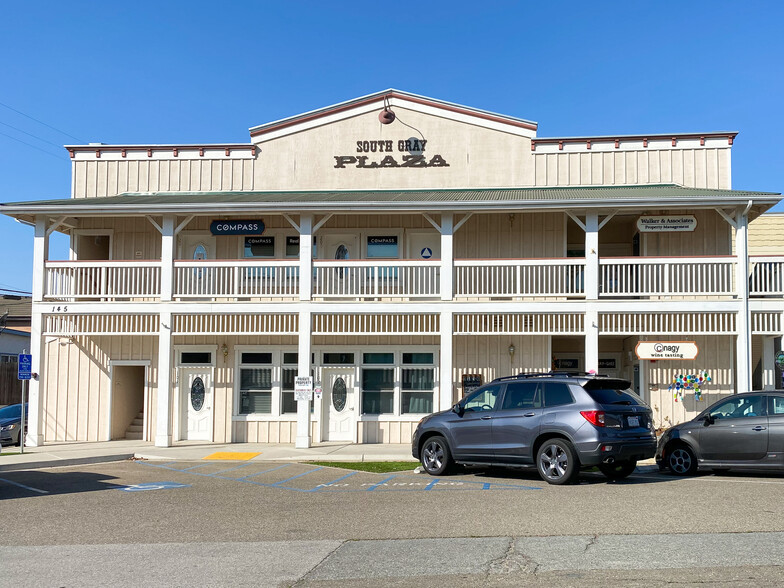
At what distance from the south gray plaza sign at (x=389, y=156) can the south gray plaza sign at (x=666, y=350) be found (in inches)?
261

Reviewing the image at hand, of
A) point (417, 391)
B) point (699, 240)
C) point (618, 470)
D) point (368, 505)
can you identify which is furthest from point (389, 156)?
point (368, 505)

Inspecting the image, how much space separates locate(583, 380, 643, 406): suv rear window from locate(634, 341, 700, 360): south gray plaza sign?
584cm

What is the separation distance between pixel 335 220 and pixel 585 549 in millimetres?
14486

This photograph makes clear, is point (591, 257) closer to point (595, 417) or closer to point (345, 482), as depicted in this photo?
point (595, 417)

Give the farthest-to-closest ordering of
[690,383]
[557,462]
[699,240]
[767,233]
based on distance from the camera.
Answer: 1. [767,233]
2. [699,240]
3. [690,383]
4. [557,462]

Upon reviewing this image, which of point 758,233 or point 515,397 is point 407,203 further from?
point 758,233

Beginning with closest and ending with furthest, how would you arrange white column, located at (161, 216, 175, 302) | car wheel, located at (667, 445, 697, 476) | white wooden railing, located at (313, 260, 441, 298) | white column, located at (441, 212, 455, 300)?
car wheel, located at (667, 445, 697, 476), white column, located at (441, 212, 455, 300), white wooden railing, located at (313, 260, 441, 298), white column, located at (161, 216, 175, 302)

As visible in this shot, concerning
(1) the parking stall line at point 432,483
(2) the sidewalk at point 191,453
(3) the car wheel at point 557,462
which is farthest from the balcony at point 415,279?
(3) the car wheel at point 557,462

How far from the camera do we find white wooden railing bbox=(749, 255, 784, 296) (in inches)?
727

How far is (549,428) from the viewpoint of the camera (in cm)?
1266

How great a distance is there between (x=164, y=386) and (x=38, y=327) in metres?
3.34

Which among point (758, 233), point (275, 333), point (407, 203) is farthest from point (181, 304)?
point (758, 233)

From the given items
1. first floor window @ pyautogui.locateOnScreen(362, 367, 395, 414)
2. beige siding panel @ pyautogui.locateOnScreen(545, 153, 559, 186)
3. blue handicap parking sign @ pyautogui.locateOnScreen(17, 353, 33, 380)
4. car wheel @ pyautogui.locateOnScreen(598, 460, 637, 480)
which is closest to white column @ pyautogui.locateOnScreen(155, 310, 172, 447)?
blue handicap parking sign @ pyautogui.locateOnScreen(17, 353, 33, 380)

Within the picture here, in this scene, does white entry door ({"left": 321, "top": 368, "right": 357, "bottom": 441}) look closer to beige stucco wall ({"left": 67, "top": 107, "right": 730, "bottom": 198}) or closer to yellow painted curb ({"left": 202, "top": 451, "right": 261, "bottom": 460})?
yellow painted curb ({"left": 202, "top": 451, "right": 261, "bottom": 460})
